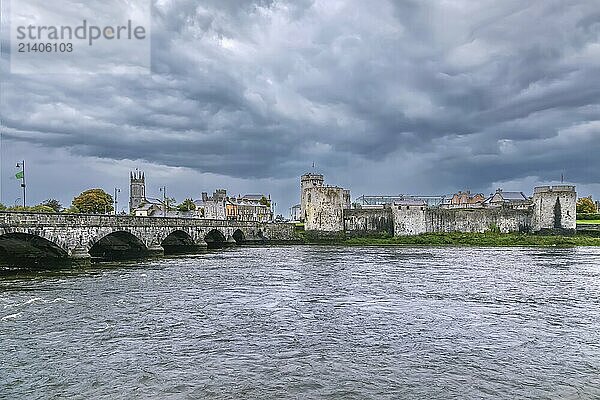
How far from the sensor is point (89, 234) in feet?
104

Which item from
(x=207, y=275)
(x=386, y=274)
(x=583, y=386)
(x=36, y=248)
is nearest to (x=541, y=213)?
(x=386, y=274)

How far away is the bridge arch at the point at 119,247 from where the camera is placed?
39.4m

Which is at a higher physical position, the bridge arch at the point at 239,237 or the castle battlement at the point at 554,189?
the castle battlement at the point at 554,189

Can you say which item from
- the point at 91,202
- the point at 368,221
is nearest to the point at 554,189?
the point at 368,221

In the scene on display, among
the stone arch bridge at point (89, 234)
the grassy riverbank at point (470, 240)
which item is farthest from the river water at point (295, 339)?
the grassy riverbank at point (470, 240)

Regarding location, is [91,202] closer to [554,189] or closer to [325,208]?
[325,208]

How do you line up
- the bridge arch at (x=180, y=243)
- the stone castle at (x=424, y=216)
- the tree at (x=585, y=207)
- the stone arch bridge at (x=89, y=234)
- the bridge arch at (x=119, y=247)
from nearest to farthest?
1. the stone arch bridge at (x=89, y=234)
2. the bridge arch at (x=119, y=247)
3. the bridge arch at (x=180, y=243)
4. the stone castle at (x=424, y=216)
5. the tree at (x=585, y=207)

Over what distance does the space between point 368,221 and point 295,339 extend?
63.8 meters

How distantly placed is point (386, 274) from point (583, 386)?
18.8 m

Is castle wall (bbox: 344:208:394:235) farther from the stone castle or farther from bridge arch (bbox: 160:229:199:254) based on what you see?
bridge arch (bbox: 160:229:199:254)

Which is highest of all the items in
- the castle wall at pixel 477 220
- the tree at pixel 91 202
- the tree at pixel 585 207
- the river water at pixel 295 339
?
the tree at pixel 91 202

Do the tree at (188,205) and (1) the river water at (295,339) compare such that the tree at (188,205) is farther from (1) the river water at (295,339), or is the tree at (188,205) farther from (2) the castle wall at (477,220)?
(1) the river water at (295,339)

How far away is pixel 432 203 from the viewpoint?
9625 centimetres

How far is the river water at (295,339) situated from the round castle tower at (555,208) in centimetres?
4792
